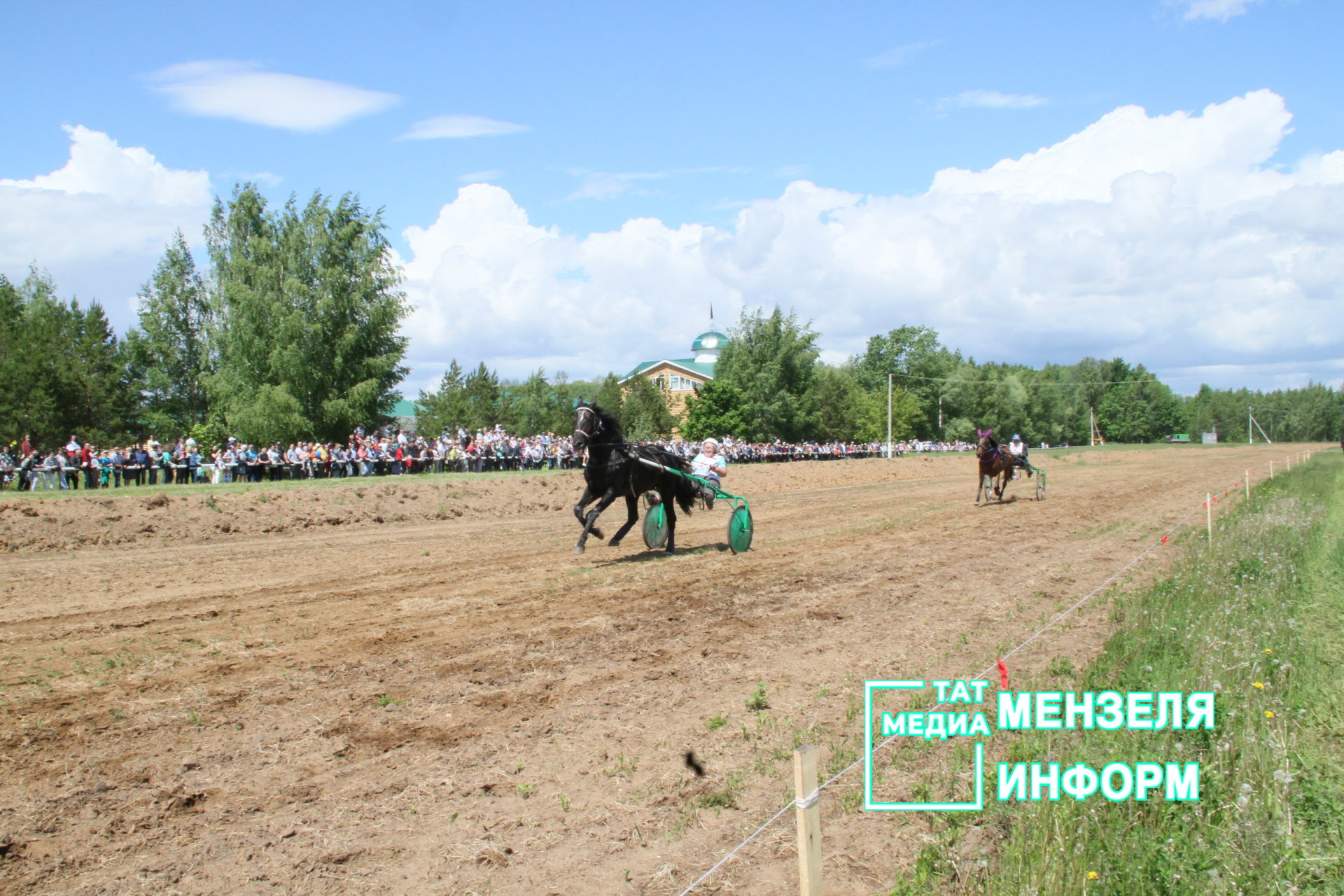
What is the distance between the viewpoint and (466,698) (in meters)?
6.63

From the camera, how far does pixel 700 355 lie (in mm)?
117125

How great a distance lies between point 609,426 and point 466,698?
6.76m

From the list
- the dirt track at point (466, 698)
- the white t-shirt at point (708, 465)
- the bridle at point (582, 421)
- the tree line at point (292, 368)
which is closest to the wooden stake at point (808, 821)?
the dirt track at point (466, 698)

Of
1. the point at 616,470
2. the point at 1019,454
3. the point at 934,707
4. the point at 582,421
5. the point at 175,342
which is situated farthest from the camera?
the point at 175,342

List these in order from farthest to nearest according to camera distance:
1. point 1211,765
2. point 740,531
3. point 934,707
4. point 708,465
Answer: point 708,465, point 740,531, point 934,707, point 1211,765

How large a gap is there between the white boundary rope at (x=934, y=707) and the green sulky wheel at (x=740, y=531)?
5.06m

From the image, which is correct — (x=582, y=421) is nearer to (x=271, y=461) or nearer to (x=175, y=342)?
(x=271, y=461)

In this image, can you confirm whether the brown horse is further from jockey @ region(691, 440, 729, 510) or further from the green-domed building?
the green-domed building

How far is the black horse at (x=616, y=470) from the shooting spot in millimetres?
12609

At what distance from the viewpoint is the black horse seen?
12.6m

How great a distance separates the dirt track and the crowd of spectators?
8568mm

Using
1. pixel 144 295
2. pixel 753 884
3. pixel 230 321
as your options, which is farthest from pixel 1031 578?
pixel 144 295

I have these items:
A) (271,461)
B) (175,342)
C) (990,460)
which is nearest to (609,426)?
(990,460)

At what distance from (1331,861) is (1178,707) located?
1187 mm
